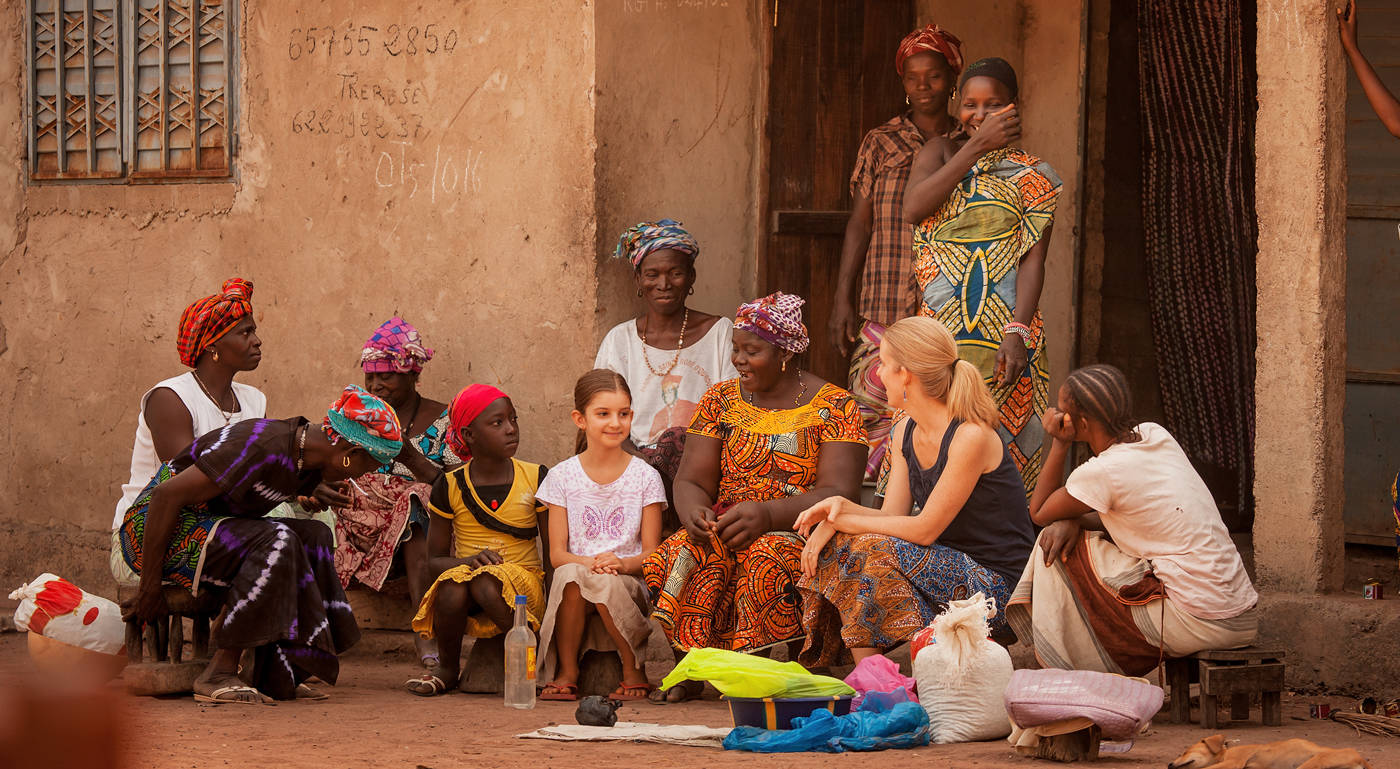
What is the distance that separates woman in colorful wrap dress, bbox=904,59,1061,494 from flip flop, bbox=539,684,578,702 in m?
1.80

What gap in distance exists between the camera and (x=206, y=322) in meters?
5.96

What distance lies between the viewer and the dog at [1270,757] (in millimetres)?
3652

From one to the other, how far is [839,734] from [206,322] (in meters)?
2.94

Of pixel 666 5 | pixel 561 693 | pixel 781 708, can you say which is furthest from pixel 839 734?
pixel 666 5

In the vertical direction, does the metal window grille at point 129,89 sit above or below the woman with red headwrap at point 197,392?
above

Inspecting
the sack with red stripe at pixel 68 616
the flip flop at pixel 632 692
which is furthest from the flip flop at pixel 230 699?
the flip flop at pixel 632 692

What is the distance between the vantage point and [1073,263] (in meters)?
7.52

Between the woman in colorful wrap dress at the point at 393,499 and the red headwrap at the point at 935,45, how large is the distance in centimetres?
238

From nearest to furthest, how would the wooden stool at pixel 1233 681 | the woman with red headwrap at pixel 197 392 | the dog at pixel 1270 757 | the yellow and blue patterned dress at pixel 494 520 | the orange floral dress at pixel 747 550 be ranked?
the dog at pixel 1270 757 → the wooden stool at pixel 1233 681 → the orange floral dress at pixel 747 550 → the woman with red headwrap at pixel 197 392 → the yellow and blue patterned dress at pixel 494 520

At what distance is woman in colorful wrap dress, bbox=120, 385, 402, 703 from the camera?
5.37 metres

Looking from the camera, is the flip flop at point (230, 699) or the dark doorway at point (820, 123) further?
the dark doorway at point (820, 123)

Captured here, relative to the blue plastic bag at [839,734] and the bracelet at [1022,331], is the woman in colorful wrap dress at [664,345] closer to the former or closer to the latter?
the bracelet at [1022,331]

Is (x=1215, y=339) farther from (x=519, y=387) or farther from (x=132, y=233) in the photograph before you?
(x=132, y=233)

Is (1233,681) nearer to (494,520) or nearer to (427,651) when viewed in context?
(494,520)
